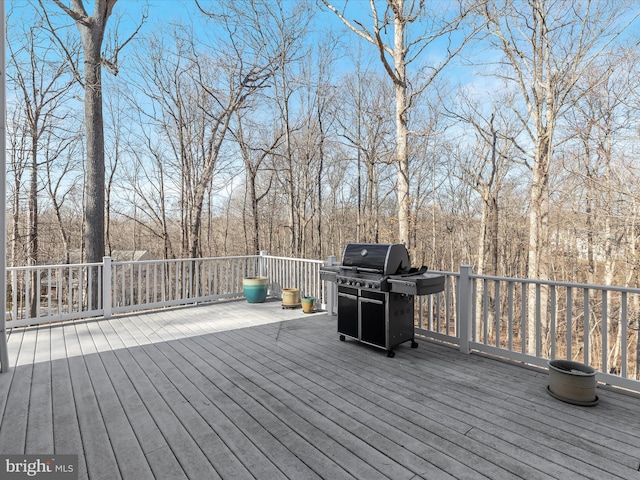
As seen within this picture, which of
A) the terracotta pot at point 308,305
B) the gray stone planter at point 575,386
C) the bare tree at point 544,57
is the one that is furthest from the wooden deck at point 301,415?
the bare tree at point 544,57

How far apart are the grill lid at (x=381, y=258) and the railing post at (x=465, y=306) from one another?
61 cm

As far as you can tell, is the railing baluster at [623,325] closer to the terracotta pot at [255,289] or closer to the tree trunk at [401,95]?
the terracotta pot at [255,289]

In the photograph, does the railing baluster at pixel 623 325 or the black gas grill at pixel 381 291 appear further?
the black gas grill at pixel 381 291

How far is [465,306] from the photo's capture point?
12.0ft

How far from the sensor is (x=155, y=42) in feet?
32.2

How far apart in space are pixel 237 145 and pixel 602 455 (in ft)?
37.2

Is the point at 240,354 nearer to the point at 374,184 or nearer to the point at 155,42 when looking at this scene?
the point at 155,42

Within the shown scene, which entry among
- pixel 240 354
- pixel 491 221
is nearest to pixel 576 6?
pixel 491 221

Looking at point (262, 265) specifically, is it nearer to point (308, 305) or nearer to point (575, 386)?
point (308, 305)

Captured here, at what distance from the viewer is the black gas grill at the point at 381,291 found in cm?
346

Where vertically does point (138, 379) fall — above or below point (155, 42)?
below

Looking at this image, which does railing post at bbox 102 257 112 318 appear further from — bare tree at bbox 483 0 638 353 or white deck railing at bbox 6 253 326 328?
bare tree at bbox 483 0 638 353

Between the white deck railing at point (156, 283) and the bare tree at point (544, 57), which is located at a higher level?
the bare tree at point (544, 57)

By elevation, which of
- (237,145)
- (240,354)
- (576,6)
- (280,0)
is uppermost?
(280,0)
